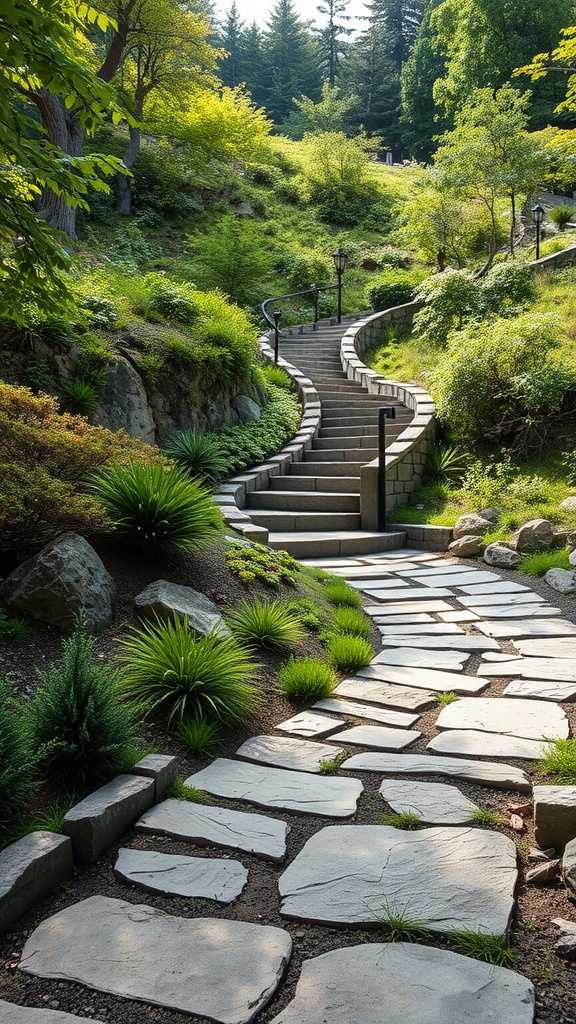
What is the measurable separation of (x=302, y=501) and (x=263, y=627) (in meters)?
4.69

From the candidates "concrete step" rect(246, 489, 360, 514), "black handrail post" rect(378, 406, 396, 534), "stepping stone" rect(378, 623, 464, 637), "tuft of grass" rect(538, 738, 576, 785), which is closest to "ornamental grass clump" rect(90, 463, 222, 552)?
"stepping stone" rect(378, 623, 464, 637)

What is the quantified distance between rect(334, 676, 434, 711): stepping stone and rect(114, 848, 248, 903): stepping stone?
5.88 feet

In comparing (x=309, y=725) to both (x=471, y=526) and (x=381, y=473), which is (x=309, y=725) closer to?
(x=471, y=526)

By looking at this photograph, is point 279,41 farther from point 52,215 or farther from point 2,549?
point 2,549

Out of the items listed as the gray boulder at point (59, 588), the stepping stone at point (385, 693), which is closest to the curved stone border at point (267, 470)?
the stepping stone at point (385, 693)

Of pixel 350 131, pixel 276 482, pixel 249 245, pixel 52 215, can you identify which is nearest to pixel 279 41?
pixel 350 131

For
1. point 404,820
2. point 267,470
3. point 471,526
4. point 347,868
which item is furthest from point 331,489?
point 347,868

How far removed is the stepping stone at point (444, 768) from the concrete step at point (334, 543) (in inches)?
177

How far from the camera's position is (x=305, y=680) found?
407 cm

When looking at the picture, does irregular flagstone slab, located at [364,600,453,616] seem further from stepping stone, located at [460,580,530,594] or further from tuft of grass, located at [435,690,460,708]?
tuft of grass, located at [435,690,460,708]

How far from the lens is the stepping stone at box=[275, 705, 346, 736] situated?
3.69 m

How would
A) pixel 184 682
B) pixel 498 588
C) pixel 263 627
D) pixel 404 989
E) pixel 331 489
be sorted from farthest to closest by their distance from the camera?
pixel 331 489 < pixel 498 588 < pixel 263 627 < pixel 184 682 < pixel 404 989

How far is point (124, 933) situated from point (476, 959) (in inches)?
39.8

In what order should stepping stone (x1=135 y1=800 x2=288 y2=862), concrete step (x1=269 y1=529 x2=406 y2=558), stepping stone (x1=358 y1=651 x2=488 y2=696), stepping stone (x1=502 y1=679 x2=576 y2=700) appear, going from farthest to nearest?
1. concrete step (x1=269 y1=529 x2=406 y2=558)
2. stepping stone (x1=358 y1=651 x2=488 y2=696)
3. stepping stone (x1=502 y1=679 x2=576 y2=700)
4. stepping stone (x1=135 y1=800 x2=288 y2=862)
